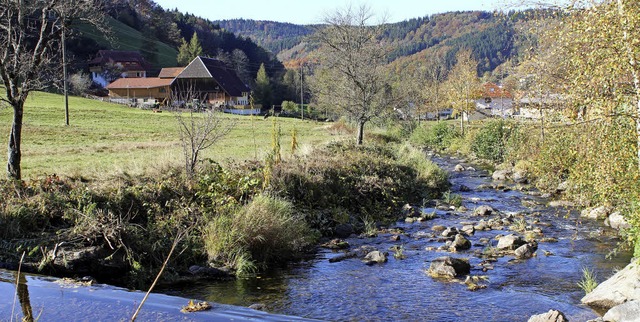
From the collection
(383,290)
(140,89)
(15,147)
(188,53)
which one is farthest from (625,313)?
(188,53)

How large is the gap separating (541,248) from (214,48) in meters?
113

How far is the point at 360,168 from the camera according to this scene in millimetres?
20781

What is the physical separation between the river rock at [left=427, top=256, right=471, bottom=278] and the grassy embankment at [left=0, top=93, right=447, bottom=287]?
3.52 metres

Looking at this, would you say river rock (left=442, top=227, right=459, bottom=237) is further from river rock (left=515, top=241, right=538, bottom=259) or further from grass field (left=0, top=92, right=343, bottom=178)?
grass field (left=0, top=92, right=343, bottom=178)

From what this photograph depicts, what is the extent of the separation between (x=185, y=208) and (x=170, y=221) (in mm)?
661

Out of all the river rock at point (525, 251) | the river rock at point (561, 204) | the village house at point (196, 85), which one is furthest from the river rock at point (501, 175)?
the village house at point (196, 85)

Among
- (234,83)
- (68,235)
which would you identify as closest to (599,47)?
(68,235)

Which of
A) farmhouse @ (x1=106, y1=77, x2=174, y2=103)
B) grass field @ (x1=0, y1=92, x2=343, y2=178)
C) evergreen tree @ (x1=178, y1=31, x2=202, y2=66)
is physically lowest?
grass field @ (x1=0, y1=92, x2=343, y2=178)

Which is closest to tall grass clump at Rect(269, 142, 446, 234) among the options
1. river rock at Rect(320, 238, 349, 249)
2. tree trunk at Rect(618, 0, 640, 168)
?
river rock at Rect(320, 238, 349, 249)

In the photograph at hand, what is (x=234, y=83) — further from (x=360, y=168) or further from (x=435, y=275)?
(x=435, y=275)

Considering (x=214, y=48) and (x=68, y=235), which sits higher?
(x=214, y=48)

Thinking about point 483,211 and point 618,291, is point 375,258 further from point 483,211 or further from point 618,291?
point 483,211

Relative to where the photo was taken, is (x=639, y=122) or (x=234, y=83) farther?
(x=234, y=83)

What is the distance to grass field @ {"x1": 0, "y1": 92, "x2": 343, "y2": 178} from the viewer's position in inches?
667
